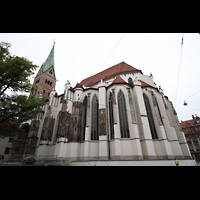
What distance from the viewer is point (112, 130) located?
56.5 ft

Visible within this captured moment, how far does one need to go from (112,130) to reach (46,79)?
27620 mm

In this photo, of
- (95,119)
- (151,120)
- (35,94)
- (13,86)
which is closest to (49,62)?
(35,94)

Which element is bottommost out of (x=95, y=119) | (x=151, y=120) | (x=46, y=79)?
(x=151, y=120)

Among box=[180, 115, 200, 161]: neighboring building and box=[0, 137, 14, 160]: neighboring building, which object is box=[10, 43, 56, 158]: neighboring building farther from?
box=[180, 115, 200, 161]: neighboring building

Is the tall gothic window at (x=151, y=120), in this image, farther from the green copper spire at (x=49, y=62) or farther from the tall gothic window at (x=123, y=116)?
the green copper spire at (x=49, y=62)

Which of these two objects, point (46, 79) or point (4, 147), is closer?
point (4, 147)

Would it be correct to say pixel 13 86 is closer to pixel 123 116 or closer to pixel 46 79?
pixel 123 116

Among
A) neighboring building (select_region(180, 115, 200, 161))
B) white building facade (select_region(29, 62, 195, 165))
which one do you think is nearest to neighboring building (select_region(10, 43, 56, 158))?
white building facade (select_region(29, 62, 195, 165))

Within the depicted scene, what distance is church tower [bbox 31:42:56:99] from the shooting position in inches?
1300
